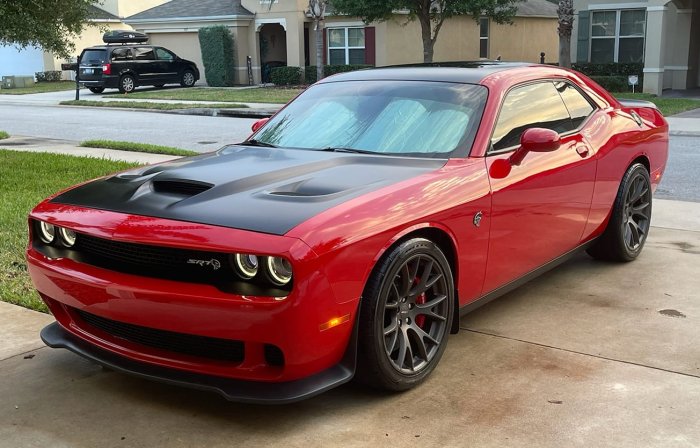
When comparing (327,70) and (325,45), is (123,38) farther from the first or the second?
(327,70)

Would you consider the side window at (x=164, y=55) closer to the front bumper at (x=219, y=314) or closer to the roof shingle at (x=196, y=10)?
the roof shingle at (x=196, y=10)

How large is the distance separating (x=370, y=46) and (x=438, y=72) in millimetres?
26316

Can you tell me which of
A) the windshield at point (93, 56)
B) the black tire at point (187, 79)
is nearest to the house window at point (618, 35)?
the black tire at point (187, 79)

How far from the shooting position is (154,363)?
3367 millimetres

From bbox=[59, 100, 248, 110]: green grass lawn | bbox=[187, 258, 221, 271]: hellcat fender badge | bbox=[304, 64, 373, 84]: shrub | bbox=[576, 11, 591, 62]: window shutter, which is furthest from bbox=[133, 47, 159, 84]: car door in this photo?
bbox=[187, 258, 221, 271]: hellcat fender badge

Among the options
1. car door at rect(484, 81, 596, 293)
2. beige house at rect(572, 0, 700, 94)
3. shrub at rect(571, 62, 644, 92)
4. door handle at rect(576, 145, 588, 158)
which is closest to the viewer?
car door at rect(484, 81, 596, 293)

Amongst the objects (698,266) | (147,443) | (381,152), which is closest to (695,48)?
(698,266)

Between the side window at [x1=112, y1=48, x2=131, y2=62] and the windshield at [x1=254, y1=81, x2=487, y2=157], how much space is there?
87.2 feet

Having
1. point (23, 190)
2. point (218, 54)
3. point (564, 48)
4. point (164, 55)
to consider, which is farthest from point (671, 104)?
point (164, 55)

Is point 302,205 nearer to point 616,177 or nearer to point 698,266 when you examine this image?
point 616,177

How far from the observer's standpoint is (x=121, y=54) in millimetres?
29734

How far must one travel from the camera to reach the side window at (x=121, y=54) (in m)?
29.5

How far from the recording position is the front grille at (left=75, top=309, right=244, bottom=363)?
10.7 ft

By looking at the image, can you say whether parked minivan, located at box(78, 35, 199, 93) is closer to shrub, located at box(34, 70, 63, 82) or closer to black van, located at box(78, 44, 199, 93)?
black van, located at box(78, 44, 199, 93)
